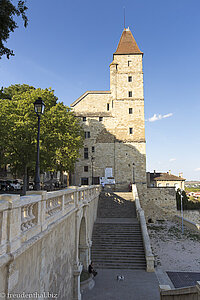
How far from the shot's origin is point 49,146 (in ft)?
63.3

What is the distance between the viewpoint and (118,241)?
18.1 meters

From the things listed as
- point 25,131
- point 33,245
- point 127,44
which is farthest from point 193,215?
point 33,245

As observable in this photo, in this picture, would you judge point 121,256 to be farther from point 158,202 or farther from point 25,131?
point 158,202

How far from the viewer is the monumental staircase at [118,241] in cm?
1603

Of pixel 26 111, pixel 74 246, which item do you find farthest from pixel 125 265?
pixel 26 111

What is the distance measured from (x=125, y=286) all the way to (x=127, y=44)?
40.9 meters

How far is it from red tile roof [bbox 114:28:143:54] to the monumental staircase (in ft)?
97.4

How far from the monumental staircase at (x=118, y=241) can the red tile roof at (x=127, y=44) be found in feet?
97.4

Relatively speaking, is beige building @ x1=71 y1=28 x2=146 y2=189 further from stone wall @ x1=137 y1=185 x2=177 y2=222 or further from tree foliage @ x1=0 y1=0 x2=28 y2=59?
tree foliage @ x1=0 y1=0 x2=28 y2=59

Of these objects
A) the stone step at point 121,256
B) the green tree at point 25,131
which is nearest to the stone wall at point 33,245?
the stone step at point 121,256

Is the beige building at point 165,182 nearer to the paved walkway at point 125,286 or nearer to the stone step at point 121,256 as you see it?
the stone step at point 121,256

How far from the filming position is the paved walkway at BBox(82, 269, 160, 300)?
1185 cm

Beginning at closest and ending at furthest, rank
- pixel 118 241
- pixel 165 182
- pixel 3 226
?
pixel 3 226, pixel 118 241, pixel 165 182

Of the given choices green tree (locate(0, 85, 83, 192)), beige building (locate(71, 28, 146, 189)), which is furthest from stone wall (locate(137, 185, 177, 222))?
green tree (locate(0, 85, 83, 192))
